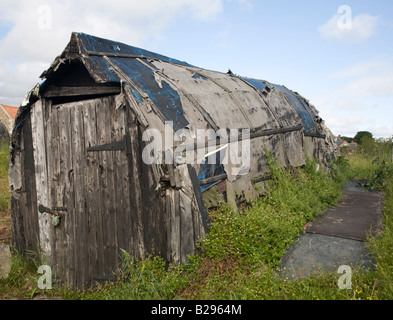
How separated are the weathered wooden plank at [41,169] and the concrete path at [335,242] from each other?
4148 millimetres

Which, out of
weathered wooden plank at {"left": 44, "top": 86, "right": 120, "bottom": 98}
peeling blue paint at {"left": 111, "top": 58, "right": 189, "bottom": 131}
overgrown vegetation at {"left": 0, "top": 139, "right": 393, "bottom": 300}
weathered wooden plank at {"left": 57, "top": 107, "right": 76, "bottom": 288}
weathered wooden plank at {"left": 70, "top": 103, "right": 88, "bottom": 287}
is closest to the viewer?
overgrown vegetation at {"left": 0, "top": 139, "right": 393, "bottom": 300}

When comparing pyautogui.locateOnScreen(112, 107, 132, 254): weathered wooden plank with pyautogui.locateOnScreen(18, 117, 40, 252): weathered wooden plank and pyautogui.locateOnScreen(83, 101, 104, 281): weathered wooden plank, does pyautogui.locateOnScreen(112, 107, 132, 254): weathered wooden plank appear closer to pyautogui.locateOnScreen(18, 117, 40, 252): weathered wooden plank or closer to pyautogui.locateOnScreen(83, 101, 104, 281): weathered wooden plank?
pyautogui.locateOnScreen(83, 101, 104, 281): weathered wooden plank

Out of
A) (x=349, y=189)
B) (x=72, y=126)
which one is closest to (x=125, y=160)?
(x=72, y=126)

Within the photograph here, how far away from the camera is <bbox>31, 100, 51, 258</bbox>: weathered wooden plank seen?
5777mm

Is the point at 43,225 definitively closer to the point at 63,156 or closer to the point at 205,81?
the point at 63,156

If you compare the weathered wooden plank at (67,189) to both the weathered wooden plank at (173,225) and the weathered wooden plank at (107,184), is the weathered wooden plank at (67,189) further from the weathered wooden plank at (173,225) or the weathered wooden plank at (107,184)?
the weathered wooden plank at (173,225)

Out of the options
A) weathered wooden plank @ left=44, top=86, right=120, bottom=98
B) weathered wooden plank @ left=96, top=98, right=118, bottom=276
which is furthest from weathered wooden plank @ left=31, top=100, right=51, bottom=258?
weathered wooden plank @ left=96, top=98, right=118, bottom=276

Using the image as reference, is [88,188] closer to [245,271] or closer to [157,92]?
[157,92]

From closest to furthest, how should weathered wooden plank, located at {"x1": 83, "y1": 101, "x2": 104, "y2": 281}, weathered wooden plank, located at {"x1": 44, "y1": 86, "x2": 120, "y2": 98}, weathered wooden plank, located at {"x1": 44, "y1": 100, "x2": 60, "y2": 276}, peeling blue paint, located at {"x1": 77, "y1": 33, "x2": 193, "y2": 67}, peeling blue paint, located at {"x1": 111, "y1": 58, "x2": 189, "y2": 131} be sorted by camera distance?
peeling blue paint, located at {"x1": 111, "y1": 58, "x2": 189, "y2": 131} < weathered wooden plank, located at {"x1": 44, "y1": 86, "x2": 120, "y2": 98} < peeling blue paint, located at {"x1": 77, "y1": 33, "x2": 193, "y2": 67} < weathered wooden plank, located at {"x1": 83, "y1": 101, "x2": 104, "y2": 281} < weathered wooden plank, located at {"x1": 44, "y1": 100, "x2": 60, "y2": 276}

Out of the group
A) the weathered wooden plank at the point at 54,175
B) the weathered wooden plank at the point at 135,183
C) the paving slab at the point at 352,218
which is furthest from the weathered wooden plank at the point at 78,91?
the paving slab at the point at 352,218

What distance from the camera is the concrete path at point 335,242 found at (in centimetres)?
429

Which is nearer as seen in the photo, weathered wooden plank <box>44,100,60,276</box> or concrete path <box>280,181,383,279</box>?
concrete path <box>280,181,383,279</box>

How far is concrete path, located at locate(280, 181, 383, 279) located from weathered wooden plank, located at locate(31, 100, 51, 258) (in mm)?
4148

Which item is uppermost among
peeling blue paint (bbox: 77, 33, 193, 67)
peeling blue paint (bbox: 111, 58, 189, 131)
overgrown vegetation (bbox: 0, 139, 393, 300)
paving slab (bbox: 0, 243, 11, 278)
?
peeling blue paint (bbox: 77, 33, 193, 67)
